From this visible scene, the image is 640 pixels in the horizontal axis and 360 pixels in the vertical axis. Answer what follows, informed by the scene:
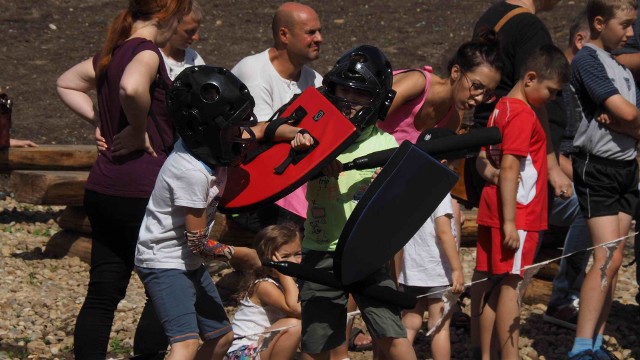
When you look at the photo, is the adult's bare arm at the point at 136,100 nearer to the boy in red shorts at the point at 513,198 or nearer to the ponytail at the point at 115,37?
the ponytail at the point at 115,37

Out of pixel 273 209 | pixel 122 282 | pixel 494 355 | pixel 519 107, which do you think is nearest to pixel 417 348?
pixel 494 355

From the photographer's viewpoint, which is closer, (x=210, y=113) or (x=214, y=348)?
(x=210, y=113)

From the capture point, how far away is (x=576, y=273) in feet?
24.0

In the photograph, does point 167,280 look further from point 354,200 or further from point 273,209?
point 273,209

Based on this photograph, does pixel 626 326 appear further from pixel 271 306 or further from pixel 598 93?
pixel 271 306

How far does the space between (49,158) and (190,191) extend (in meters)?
4.41

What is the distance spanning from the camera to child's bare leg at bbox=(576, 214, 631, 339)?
6359mm

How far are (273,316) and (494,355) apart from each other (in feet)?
4.02

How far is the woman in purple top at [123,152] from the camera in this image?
16.5 feet

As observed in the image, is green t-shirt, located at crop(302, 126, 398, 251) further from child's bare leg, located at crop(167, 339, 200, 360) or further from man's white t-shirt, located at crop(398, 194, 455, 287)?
man's white t-shirt, located at crop(398, 194, 455, 287)

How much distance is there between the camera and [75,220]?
26.9 feet

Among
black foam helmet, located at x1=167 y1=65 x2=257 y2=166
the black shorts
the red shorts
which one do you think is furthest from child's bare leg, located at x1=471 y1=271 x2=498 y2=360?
black foam helmet, located at x1=167 y1=65 x2=257 y2=166

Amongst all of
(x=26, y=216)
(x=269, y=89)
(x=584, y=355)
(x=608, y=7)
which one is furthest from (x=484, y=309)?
(x=26, y=216)

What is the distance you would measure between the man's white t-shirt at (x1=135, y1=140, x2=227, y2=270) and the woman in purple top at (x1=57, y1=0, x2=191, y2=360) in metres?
A: 0.31
